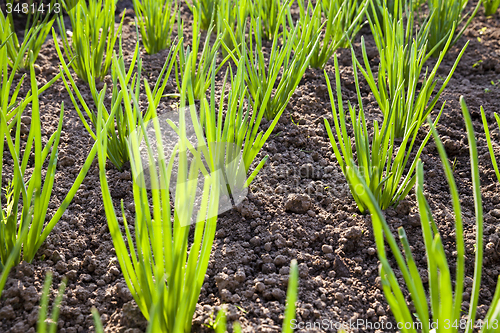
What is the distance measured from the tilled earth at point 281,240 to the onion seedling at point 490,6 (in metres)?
1.00

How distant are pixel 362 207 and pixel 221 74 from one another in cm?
104

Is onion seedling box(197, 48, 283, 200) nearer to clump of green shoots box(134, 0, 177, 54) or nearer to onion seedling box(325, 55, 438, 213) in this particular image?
onion seedling box(325, 55, 438, 213)

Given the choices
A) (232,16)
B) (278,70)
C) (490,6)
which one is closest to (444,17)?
(490,6)

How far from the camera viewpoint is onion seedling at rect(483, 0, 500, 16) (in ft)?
7.97

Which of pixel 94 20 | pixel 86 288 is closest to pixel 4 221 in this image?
pixel 86 288

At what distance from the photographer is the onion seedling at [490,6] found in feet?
7.97

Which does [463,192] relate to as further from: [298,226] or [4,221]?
[4,221]

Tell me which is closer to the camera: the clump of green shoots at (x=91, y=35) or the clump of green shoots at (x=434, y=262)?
the clump of green shoots at (x=434, y=262)

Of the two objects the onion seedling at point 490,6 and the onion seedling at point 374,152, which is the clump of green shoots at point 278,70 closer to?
the onion seedling at point 374,152

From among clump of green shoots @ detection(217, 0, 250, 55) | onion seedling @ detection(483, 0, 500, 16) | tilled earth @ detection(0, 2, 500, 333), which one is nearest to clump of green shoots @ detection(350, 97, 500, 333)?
tilled earth @ detection(0, 2, 500, 333)

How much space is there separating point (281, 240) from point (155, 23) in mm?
1333

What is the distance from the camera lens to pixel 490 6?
97.8 inches

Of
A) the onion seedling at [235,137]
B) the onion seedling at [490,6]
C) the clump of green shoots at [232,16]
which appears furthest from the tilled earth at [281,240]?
the onion seedling at [490,6]

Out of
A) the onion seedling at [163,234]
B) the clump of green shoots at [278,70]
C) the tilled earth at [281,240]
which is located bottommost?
the tilled earth at [281,240]
